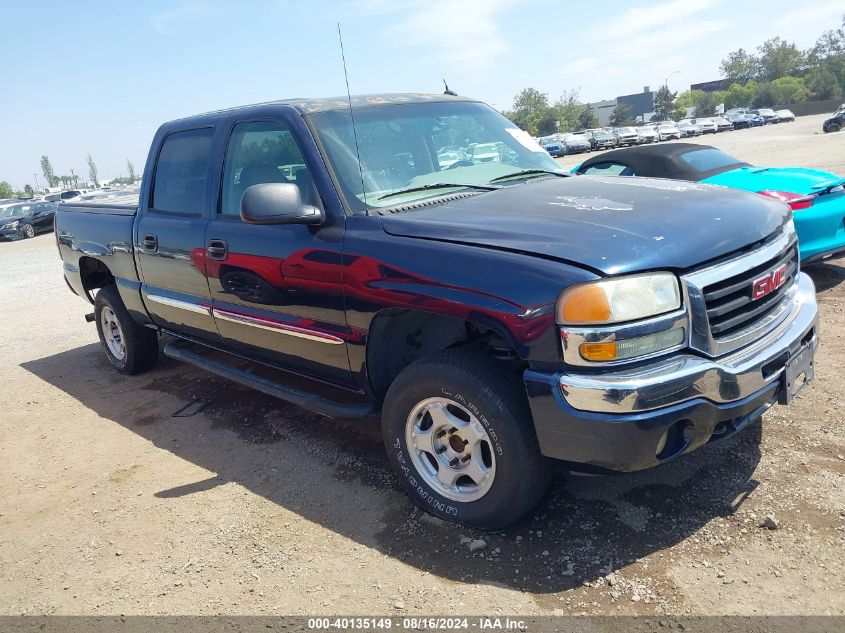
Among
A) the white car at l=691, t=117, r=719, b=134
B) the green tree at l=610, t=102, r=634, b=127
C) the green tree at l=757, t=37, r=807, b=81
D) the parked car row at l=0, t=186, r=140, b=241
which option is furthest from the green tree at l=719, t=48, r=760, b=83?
the parked car row at l=0, t=186, r=140, b=241

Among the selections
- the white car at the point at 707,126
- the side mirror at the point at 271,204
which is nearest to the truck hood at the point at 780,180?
the side mirror at the point at 271,204

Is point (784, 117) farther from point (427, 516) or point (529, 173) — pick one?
point (427, 516)

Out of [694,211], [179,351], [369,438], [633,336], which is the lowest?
[369,438]

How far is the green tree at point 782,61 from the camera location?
12319cm

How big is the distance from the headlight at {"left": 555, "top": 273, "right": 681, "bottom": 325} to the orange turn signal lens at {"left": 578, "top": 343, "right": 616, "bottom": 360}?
3.4 inches

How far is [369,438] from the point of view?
4199 millimetres

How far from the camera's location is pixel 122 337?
5.80 metres

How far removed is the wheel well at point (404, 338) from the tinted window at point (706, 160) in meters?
4.71

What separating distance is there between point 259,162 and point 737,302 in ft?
8.81

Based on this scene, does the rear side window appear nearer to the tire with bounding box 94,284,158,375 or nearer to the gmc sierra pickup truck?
the gmc sierra pickup truck

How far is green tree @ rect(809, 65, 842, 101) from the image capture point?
9219cm

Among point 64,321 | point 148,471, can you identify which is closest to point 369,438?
point 148,471

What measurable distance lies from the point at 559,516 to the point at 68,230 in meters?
5.04

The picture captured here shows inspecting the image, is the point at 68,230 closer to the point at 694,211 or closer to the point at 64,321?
the point at 64,321
